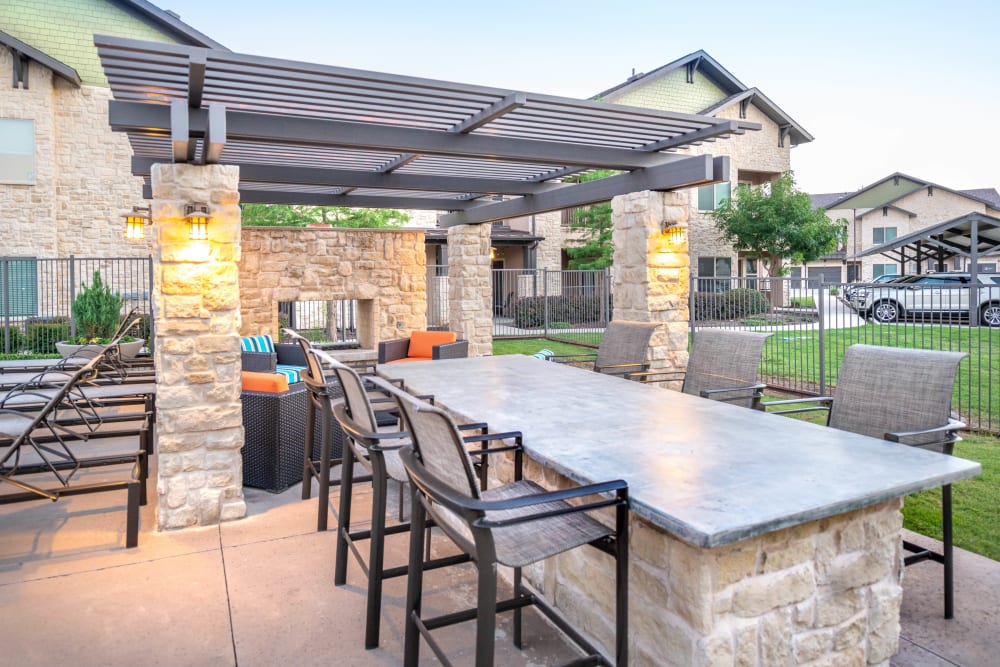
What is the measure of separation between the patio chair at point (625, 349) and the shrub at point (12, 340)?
12148mm

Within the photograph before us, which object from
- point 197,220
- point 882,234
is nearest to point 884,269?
point 882,234

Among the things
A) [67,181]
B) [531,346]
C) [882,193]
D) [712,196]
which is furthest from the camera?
[882,193]

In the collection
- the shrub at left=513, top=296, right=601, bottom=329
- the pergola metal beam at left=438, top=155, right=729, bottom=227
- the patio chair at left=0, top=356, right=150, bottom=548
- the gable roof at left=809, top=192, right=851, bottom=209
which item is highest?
the gable roof at left=809, top=192, right=851, bottom=209

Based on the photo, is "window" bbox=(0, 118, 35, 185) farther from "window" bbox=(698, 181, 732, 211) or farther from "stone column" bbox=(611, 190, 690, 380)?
"window" bbox=(698, 181, 732, 211)

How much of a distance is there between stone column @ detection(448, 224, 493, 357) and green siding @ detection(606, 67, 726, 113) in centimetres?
1117

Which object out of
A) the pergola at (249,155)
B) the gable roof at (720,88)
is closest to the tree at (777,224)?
the gable roof at (720,88)

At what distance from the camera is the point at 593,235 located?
70.7ft

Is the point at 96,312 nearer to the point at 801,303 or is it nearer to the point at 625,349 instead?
the point at 625,349

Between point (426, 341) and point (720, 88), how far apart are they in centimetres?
1828

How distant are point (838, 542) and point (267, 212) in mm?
17048

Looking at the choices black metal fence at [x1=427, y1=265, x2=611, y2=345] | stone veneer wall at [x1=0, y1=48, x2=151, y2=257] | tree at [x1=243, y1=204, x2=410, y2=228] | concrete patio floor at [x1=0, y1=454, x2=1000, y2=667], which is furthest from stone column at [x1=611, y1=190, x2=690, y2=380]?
stone veneer wall at [x1=0, y1=48, x2=151, y2=257]

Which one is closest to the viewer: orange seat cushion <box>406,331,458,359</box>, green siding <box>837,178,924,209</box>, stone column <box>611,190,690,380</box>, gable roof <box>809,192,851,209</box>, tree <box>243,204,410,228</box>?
stone column <box>611,190,690,380</box>

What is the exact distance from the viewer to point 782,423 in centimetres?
298

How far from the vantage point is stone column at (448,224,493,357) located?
34.8ft
